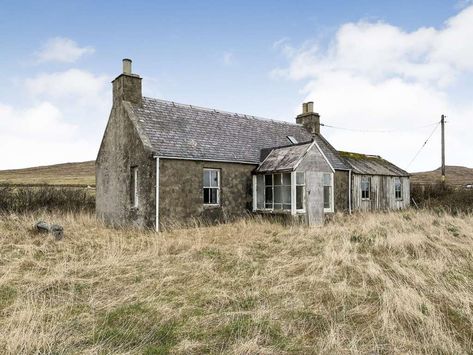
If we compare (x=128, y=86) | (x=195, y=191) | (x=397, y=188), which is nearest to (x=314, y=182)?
(x=195, y=191)

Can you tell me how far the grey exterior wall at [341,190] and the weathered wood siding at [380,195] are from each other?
1063 mm

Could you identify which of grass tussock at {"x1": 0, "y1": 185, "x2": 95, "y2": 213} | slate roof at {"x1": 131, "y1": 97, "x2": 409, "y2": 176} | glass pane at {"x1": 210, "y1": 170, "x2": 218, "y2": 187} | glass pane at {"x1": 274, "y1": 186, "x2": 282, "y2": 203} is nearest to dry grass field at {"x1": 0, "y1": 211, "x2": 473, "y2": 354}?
glass pane at {"x1": 210, "y1": 170, "x2": 218, "y2": 187}

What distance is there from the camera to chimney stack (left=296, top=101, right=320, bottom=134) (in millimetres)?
24547

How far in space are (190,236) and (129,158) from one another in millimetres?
5951

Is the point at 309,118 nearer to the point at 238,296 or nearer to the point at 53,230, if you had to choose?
the point at 53,230

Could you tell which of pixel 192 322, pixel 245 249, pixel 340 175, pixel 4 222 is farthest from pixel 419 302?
pixel 340 175

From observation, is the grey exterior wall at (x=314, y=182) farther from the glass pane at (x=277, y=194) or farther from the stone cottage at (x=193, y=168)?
the glass pane at (x=277, y=194)

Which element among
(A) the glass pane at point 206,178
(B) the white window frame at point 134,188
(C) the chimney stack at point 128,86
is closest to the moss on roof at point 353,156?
(A) the glass pane at point 206,178

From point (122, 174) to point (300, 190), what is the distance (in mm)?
8584

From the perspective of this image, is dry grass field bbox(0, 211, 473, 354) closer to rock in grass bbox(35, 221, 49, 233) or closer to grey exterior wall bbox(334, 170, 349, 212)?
rock in grass bbox(35, 221, 49, 233)

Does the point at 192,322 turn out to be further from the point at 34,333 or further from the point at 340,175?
the point at 340,175

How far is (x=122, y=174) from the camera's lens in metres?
17.7

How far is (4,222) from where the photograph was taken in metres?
14.3

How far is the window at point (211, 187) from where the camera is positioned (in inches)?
671
